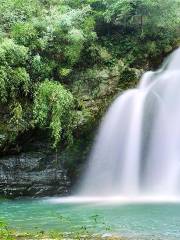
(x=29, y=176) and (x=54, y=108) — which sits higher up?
(x=54, y=108)

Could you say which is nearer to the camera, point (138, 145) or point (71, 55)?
point (138, 145)

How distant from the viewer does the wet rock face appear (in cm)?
1605

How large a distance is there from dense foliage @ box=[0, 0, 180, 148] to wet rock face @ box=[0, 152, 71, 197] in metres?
0.83

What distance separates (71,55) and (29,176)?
4435 millimetres

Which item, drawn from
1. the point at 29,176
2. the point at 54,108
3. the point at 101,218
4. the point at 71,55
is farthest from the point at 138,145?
the point at 101,218

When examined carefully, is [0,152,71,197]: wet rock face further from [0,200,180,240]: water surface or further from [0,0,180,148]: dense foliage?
[0,200,180,240]: water surface

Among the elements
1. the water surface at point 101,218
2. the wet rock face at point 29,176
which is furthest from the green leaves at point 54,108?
the water surface at point 101,218

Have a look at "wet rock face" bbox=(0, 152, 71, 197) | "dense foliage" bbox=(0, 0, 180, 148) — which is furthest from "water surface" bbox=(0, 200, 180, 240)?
"dense foliage" bbox=(0, 0, 180, 148)

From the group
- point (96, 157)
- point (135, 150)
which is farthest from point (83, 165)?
point (135, 150)

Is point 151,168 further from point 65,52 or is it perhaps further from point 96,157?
point 65,52

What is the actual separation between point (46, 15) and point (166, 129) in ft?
21.1

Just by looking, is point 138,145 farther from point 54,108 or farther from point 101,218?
point 101,218

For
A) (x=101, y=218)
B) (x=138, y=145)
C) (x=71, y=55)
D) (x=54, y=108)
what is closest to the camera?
(x=101, y=218)

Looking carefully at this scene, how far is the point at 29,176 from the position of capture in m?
16.1
